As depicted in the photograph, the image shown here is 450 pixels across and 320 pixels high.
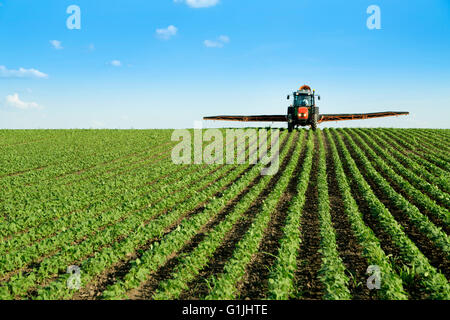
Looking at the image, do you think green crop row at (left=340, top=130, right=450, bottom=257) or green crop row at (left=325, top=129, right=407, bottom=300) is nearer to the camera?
green crop row at (left=325, top=129, right=407, bottom=300)

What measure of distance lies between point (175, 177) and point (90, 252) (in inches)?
369

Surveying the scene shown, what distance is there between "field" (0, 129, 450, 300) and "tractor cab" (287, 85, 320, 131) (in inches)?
452

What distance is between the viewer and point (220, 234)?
345 inches

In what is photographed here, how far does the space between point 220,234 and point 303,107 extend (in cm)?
2356

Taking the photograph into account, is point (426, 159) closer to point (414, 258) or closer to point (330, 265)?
point (414, 258)

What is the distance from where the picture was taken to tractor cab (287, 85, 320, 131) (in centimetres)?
2939

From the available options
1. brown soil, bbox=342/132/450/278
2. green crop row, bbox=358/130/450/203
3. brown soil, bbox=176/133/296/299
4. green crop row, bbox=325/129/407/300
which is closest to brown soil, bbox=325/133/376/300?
green crop row, bbox=325/129/407/300

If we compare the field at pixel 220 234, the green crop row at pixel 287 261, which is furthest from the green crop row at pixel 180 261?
the green crop row at pixel 287 261

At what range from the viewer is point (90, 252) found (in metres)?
7.97

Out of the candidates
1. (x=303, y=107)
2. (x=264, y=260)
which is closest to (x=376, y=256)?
(x=264, y=260)

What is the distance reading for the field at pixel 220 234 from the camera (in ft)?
20.3

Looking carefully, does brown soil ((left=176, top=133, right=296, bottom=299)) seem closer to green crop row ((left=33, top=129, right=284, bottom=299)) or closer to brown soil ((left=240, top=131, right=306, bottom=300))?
brown soil ((left=240, top=131, right=306, bottom=300))
